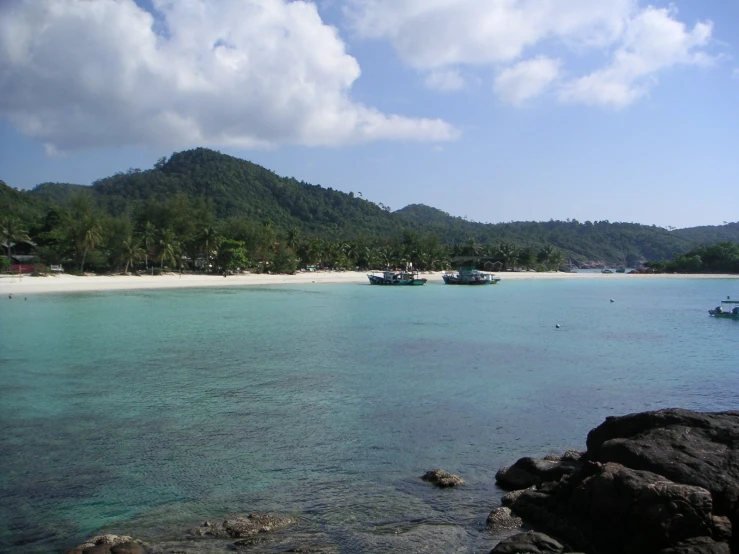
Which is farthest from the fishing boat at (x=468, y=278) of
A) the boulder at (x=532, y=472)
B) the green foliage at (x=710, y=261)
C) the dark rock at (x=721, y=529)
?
the dark rock at (x=721, y=529)

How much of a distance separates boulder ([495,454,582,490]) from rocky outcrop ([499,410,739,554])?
0.24 meters

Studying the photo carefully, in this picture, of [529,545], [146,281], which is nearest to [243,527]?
[529,545]

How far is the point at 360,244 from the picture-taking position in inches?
4532

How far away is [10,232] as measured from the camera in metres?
66.0

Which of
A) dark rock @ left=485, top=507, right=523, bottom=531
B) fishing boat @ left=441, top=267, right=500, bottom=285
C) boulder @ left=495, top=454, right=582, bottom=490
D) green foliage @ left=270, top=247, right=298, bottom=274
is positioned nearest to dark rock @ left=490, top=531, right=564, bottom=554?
dark rock @ left=485, top=507, right=523, bottom=531

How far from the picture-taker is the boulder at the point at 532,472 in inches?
368

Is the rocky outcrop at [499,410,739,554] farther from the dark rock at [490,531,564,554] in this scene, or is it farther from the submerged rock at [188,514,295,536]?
the submerged rock at [188,514,295,536]

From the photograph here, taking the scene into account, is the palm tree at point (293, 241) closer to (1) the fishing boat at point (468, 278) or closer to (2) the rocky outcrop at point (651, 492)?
(1) the fishing boat at point (468, 278)

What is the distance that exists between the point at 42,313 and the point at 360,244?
80903mm

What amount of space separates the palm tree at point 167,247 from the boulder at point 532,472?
73.4 meters

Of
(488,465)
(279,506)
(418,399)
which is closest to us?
(279,506)

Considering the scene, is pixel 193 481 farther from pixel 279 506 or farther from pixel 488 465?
pixel 488 465

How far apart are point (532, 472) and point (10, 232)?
234ft

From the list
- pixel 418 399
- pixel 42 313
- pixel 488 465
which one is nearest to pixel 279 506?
pixel 488 465
